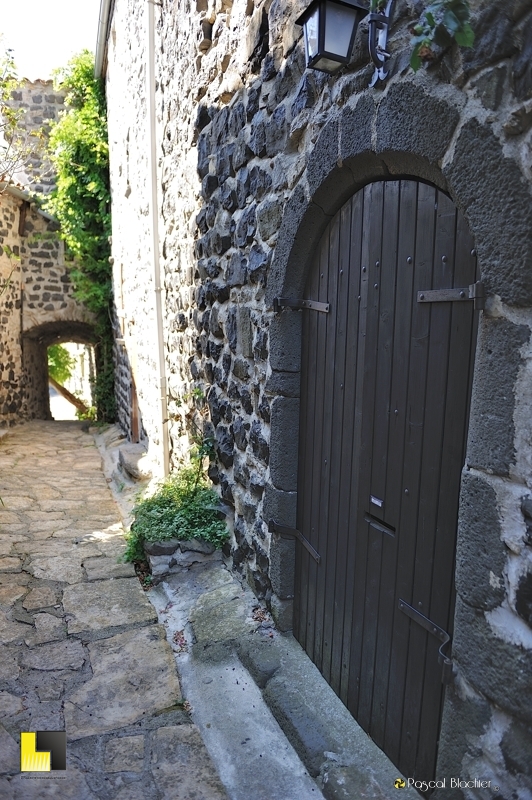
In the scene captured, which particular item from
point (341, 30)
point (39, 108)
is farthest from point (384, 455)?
point (39, 108)

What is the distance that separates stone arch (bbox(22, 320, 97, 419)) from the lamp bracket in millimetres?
9994

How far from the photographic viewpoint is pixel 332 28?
6.22 feet

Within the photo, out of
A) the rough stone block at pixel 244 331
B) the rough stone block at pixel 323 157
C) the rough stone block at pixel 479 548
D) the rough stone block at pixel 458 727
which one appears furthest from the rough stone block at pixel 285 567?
the rough stone block at pixel 323 157

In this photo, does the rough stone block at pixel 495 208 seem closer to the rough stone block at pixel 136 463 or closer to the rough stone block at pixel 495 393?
the rough stone block at pixel 495 393

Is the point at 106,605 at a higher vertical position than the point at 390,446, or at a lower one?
lower

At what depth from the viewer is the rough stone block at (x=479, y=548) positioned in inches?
58.6

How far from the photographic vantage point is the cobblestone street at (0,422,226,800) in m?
2.27

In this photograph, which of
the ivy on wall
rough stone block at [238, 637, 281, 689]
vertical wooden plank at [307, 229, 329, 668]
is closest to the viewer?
vertical wooden plank at [307, 229, 329, 668]

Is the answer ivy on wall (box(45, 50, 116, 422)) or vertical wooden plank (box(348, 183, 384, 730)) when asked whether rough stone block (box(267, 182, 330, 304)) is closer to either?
vertical wooden plank (box(348, 183, 384, 730))

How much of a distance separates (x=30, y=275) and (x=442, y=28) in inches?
415

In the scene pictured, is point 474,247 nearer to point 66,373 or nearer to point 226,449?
point 226,449

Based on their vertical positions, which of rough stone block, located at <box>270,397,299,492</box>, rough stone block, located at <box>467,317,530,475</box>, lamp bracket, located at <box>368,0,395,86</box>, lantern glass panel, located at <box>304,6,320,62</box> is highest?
lantern glass panel, located at <box>304,6,320,62</box>

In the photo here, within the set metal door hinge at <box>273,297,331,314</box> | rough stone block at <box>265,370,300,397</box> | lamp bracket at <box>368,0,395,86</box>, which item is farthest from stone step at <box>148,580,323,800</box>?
lamp bracket at <box>368,0,395,86</box>

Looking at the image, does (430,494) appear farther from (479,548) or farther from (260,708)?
(260,708)
